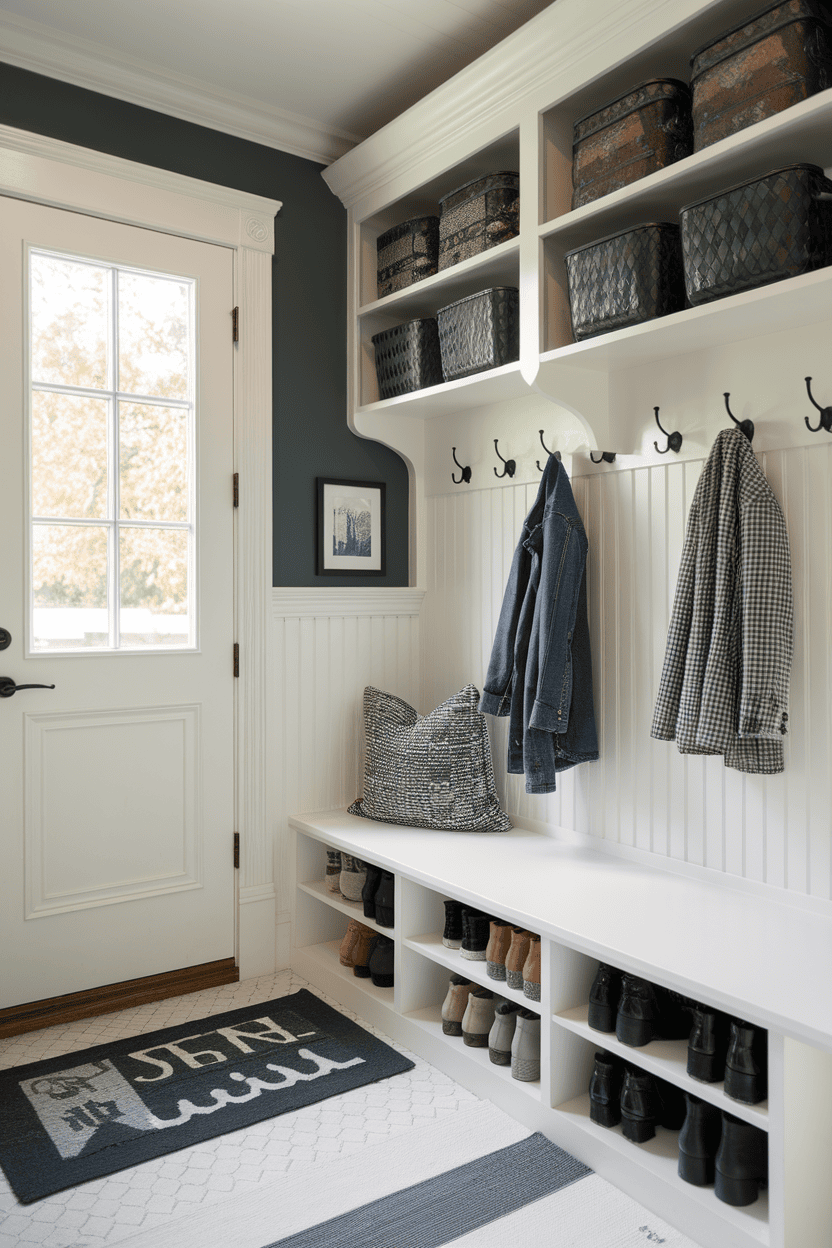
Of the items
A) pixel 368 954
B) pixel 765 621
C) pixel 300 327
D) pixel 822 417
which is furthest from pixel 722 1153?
pixel 300 327

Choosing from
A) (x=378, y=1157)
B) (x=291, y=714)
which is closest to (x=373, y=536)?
(x=291, y=714)

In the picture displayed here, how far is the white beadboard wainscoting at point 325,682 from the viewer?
2820 millimetres

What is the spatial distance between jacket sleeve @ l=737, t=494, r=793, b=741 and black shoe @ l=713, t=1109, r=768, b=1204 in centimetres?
71

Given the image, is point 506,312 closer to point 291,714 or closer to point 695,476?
point 695,476

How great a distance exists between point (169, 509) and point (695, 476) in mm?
1451

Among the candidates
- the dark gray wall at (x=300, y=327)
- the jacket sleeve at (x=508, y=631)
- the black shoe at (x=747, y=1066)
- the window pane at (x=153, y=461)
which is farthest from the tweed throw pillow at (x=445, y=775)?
the black shoe at (x=747, y=1066)

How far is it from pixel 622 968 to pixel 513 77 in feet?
6.60

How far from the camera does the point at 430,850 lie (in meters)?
2.41

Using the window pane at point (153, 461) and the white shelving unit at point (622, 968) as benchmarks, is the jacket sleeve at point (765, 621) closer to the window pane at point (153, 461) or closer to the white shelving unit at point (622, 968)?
the white shelving unit at point (622, 968)

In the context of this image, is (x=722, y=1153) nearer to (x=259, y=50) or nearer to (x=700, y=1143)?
(x=700, y=1143)

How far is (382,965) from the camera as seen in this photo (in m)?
2.46

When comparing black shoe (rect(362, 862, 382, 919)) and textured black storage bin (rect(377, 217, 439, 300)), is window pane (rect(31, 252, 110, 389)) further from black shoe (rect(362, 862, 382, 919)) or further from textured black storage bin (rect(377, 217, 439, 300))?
black shoe (rect(362, 862, 382, 919))

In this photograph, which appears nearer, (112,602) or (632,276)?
(632,276)

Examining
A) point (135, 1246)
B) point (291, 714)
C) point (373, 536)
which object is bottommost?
point (135, 1246)
